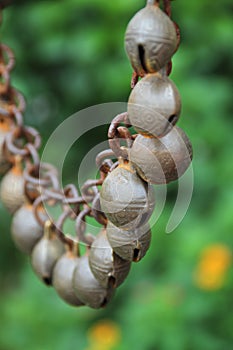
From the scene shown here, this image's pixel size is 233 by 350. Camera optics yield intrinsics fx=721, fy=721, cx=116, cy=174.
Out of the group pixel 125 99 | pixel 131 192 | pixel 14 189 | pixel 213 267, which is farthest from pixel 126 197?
pixel 125 99

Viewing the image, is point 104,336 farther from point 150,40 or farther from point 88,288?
point 150,40

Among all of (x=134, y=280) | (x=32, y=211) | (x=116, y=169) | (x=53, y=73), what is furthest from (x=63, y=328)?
(x=116, y=169)

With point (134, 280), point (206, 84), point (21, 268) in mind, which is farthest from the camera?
point (21, 268)

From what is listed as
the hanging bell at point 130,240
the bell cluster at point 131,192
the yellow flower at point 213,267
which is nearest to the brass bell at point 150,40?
the bell cluster at point 131,192

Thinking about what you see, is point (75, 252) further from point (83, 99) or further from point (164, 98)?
point (83, 99)

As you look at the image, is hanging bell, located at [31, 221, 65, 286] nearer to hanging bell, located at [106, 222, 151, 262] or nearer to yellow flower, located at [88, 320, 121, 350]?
hanging bell, located at [106, 222, 151, 262]

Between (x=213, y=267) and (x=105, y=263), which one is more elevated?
(x=105, y=263)
